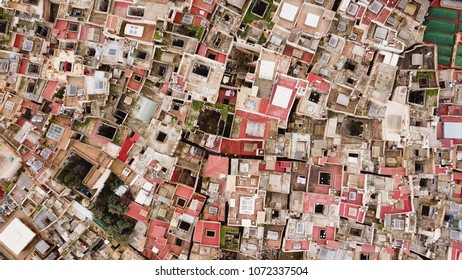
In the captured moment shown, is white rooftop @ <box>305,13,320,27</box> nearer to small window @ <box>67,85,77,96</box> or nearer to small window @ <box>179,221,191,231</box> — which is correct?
small window @ <box>179,221,191,231</box>

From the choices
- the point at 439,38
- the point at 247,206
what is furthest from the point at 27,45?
the point at 439,38

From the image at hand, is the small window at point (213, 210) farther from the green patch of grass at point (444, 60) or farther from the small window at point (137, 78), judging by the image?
the green patch of grass at point (444, 60)

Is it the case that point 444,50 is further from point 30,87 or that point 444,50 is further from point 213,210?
point 30,87

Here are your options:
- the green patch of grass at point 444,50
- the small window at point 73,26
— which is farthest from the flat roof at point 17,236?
the green patch of grass at point 444,50

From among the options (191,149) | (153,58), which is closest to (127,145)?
(191,149)

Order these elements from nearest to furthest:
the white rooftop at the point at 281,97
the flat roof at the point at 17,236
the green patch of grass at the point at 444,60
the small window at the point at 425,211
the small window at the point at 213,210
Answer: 1. the white rooftop at the point at 281,97
2. the flat roof at the point at 17,236
3. the small window at the point at 213,210
4. the small window at the point at 425,211
5. the green patch of grass at the point at 444,60
